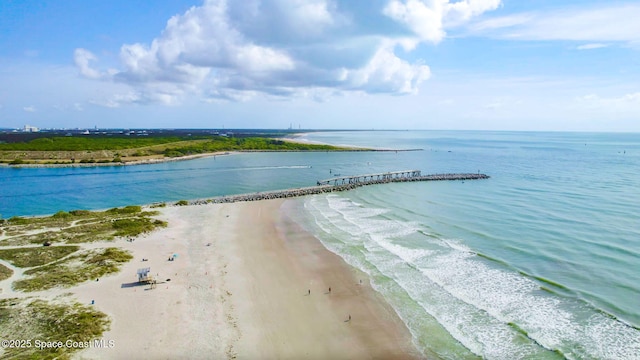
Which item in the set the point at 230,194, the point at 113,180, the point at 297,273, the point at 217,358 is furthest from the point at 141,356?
the point at 113,180

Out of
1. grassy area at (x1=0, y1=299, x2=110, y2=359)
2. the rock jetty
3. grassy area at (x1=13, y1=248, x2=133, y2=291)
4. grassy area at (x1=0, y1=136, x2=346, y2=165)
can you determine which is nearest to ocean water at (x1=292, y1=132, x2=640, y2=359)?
the rock jetty

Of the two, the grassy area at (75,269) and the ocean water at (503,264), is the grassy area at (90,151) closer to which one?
the ocean water at (503,264)

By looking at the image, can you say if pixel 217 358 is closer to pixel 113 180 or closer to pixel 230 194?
pixel 230 194

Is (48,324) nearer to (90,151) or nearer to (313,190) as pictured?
(313,190)

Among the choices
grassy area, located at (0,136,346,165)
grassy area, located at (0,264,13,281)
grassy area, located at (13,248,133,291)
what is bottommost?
grassy area, located at (13,248,133,291)

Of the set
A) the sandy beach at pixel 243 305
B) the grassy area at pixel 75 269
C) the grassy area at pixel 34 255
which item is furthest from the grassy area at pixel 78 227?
the grassy area at pixel 75 269

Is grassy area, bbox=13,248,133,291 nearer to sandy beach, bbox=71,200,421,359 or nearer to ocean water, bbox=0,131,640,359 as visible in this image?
sandy beach, bbox=71,200,421,359
